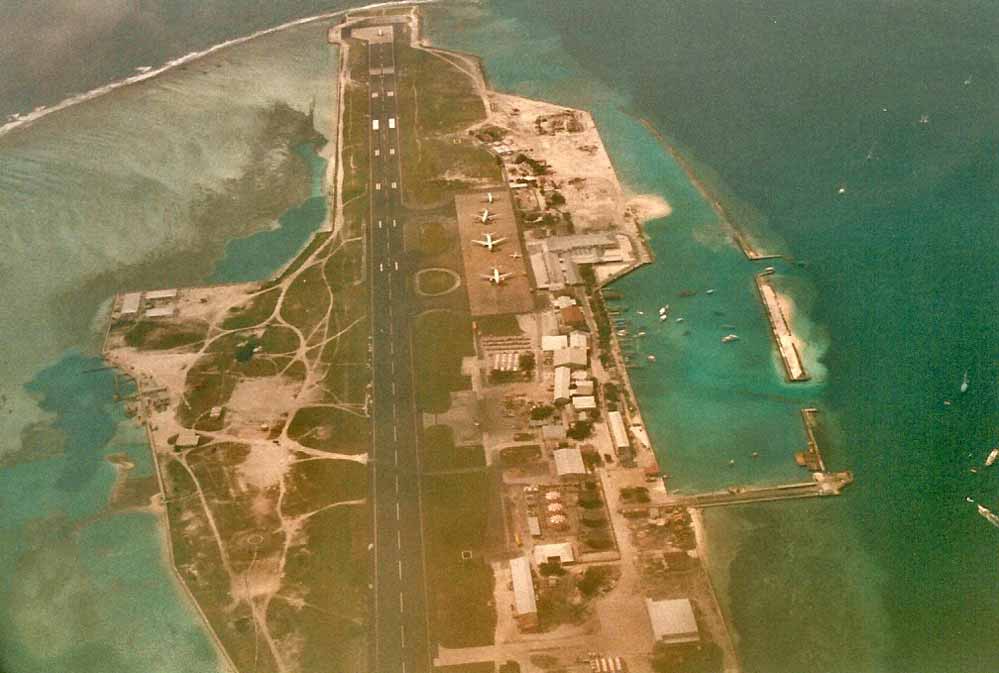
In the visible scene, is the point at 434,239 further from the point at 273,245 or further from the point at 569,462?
the point at 569,462

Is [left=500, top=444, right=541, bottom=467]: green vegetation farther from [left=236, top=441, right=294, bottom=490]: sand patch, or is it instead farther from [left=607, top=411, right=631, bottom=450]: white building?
[left=236, top=441, right=294, bottom=490]: sand patch

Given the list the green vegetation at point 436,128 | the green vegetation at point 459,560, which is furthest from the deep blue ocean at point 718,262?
the green vegetation at point 459,560

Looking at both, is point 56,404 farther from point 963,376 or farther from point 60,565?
point 963,376

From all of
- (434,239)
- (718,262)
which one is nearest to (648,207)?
(718,262)

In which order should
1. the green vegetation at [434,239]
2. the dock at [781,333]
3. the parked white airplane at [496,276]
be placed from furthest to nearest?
the green vegetation at [434,239]
the parked white airplane at [496,276]
the dock at [781,333]

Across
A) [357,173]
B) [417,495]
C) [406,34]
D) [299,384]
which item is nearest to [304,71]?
[406,34]

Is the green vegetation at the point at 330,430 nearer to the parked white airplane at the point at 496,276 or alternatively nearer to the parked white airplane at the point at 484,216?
the parked white airplane at the point at 496,276

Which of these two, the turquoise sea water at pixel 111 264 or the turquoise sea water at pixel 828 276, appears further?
the turquoise sea water at pixel 828 276
